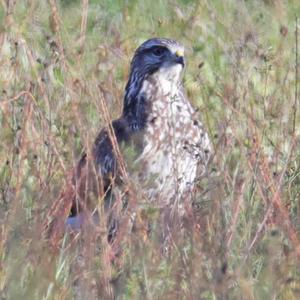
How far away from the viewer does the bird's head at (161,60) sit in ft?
26.7

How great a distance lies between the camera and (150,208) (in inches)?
247

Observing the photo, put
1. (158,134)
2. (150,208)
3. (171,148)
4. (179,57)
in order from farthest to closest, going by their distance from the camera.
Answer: (179,57) < (158,134) < (171,148) < (150,208)

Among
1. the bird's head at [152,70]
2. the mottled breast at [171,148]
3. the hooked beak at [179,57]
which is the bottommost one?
the mottled breast at [171,148]

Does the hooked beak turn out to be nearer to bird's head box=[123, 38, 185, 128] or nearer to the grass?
bird's head box=[123, 38, 185, 128]

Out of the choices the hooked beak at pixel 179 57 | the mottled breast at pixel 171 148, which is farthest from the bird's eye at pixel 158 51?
the mottled breast at pixel 171 148

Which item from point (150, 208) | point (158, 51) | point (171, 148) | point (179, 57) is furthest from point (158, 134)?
point (150, 208)

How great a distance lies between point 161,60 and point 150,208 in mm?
2058

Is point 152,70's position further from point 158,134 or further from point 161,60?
point 158,134

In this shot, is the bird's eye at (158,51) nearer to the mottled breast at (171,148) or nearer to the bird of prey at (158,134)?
the bird of prey at (158,134)

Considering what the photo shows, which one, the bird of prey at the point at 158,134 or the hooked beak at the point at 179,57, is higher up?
the hooked beak at the point at 179,57

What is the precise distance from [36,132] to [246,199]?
55.4 inches

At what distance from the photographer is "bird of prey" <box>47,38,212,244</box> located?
24.0ft

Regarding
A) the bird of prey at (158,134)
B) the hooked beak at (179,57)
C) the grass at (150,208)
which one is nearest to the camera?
the grass at (150,208)

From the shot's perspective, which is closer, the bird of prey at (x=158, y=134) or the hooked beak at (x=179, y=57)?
the bird of prey at (x=158, y=134)
